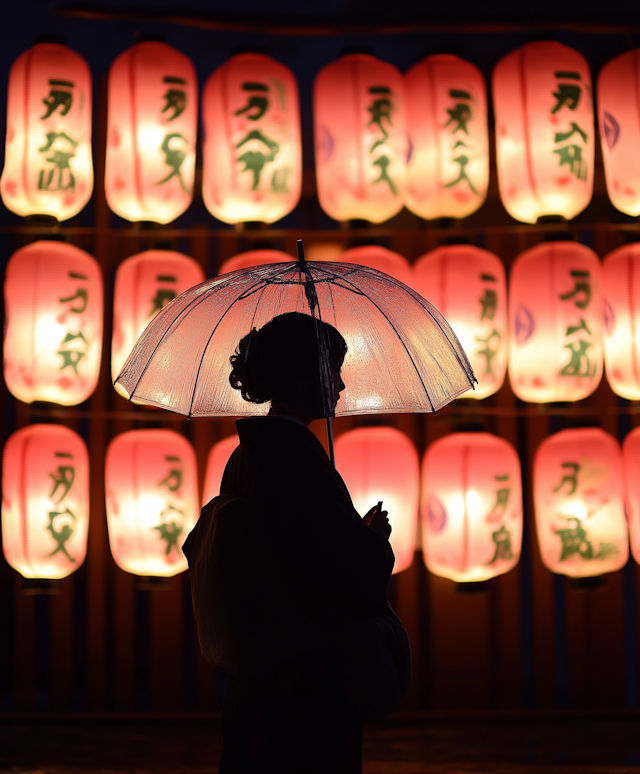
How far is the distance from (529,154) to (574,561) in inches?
78.8

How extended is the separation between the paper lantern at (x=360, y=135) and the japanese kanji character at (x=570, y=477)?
154 centimetres

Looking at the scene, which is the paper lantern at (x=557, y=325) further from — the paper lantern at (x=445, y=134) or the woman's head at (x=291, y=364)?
the woman's head at (x=291, y=364)

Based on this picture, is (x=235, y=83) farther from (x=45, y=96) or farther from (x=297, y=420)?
(x=297, y=420)

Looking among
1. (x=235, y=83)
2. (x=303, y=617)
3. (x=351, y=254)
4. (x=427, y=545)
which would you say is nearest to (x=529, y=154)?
(x=351, y=254)

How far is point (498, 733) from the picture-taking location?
458cm

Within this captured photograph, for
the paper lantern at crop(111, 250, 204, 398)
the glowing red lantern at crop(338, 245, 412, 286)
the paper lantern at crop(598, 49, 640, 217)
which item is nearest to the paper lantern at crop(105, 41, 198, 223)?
the paper lantern at crop(111, 250, 204, 398)

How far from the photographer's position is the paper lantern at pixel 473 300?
12.3 ft

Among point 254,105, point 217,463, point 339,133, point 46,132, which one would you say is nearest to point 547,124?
point 339,133

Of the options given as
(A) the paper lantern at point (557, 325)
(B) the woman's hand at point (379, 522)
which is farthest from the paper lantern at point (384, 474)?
(B) the woman's hand at point (379, 522)

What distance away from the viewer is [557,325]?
3.69m

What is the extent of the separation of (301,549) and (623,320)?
116 inches

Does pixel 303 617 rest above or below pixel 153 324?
below

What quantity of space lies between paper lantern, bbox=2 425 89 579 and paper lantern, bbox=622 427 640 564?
2.84m

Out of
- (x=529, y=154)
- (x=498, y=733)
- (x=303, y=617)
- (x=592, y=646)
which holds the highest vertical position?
(x=529, y=154)
